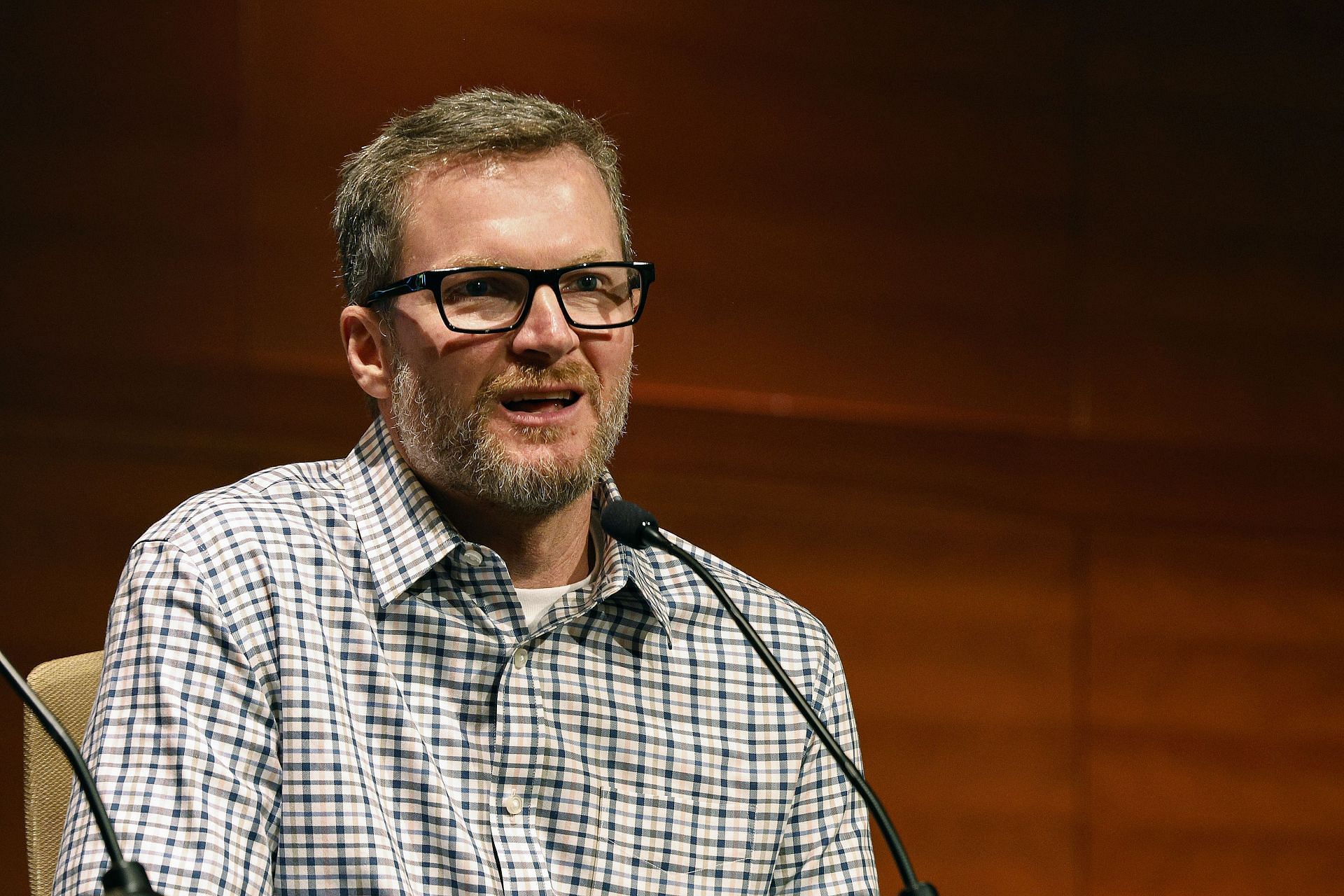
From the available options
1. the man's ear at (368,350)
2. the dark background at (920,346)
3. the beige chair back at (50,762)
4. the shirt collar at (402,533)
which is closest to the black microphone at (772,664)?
the shirt collar at (402,533)

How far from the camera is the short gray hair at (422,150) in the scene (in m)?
1.39

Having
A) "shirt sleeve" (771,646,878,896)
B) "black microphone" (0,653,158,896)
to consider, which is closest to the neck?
"shirt sleeve" (771,646,878,896)

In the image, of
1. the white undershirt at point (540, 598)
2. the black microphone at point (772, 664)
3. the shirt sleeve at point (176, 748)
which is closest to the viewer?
the black microphone at point (772, 664)

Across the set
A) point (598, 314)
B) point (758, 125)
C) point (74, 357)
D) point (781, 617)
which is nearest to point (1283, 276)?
point (758, 125)

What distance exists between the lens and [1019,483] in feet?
7.48

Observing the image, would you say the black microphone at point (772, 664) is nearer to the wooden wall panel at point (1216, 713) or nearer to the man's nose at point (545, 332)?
the man's nose at point (545, 332)

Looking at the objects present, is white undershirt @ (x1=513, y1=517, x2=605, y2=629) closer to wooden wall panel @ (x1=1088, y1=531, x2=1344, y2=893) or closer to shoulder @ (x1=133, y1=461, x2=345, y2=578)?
shoulder @ (x1=133, y1=461, x2=345, y2=578)

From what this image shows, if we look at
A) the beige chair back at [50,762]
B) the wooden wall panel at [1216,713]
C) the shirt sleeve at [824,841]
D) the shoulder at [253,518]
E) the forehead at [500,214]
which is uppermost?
the forehead at [500,214]

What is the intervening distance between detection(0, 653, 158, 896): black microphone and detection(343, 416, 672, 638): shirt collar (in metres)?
0.50

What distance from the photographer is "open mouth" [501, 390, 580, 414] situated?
1.35 metres

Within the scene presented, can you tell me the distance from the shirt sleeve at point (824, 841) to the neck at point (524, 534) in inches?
13.6

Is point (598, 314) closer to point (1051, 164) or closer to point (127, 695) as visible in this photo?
point (127, 695)

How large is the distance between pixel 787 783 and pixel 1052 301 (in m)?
1.21

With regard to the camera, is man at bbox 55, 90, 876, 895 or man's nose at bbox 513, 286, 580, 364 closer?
man at bbox 55, 90, 876, 895
